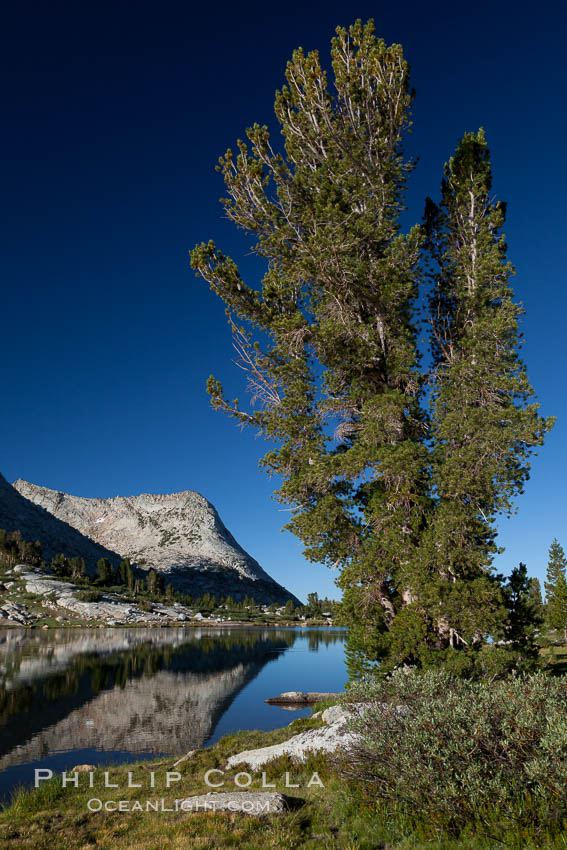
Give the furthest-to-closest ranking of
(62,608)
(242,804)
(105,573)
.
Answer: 1. (105,573)
2. (62,608)
3. (242,804)

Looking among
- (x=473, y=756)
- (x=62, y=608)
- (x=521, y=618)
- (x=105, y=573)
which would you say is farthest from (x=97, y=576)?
(x=473, y=756)

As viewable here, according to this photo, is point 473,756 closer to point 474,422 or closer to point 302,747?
point 302,747

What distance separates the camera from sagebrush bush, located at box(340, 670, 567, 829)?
6.91 meters

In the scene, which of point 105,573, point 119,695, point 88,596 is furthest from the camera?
point 105,573

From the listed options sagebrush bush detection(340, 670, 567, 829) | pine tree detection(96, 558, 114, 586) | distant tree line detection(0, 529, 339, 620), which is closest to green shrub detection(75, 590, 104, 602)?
distant tree line detection(0, 529, 339, 620)

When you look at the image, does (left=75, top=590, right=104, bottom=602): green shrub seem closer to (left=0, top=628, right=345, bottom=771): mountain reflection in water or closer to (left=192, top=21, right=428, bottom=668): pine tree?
(left=0, top=628, right=345, bottom=771): mountain reflection in water

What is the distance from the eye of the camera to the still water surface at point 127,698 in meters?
21.3

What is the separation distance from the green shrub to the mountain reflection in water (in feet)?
156

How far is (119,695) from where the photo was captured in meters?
33.7

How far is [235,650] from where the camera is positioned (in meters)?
71.5

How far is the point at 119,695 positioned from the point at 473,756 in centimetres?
3291

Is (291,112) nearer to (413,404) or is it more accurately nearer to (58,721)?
(413,404)

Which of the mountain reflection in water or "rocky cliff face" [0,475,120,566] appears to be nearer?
the mountain reflection in water

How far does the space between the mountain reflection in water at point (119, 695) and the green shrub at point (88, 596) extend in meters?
47.5
